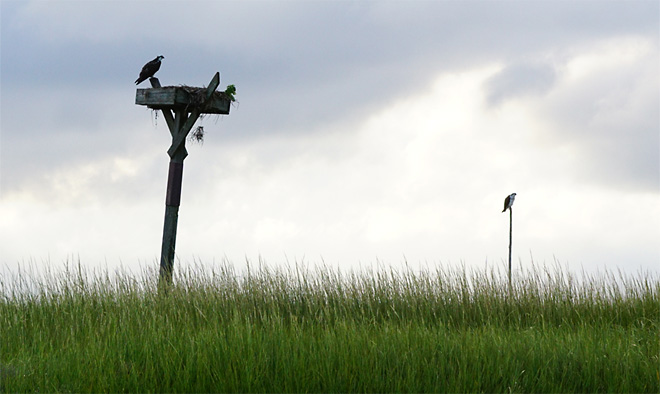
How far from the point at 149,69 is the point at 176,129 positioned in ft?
3.64

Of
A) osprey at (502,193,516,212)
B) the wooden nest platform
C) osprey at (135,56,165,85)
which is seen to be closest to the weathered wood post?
the wooden nest platform

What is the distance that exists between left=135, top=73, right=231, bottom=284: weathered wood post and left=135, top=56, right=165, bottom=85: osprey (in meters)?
0.29

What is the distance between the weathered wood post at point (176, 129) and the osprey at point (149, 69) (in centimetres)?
29

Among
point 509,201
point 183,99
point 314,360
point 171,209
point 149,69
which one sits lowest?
point 314,360

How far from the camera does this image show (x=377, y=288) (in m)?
9.52

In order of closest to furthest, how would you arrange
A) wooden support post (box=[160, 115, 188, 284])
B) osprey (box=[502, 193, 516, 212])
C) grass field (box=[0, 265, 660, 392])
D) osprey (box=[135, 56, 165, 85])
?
1. grass field (box=[0, 265, 660, 392])
2. wooden support post (box=[160, 115, 188, 284])
3. osprey (box=[135, 56, 165, 85])
4. osprey (box=[502, 193, 516, 212])

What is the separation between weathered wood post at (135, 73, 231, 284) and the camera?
9805mm

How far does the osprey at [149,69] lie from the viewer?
33.2 ft

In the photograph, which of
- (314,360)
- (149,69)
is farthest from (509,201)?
(314,360)

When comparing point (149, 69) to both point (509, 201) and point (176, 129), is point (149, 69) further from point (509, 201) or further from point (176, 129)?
point (509, 201)

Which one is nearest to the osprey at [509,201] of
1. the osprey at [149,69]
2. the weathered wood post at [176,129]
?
the weathered wood post at [176,129]

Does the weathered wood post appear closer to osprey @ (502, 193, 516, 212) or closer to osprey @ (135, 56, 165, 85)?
osprey @ (135, 56, 165, 85)

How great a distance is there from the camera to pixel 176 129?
997 cm

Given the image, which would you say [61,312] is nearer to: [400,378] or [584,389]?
[400,378]
